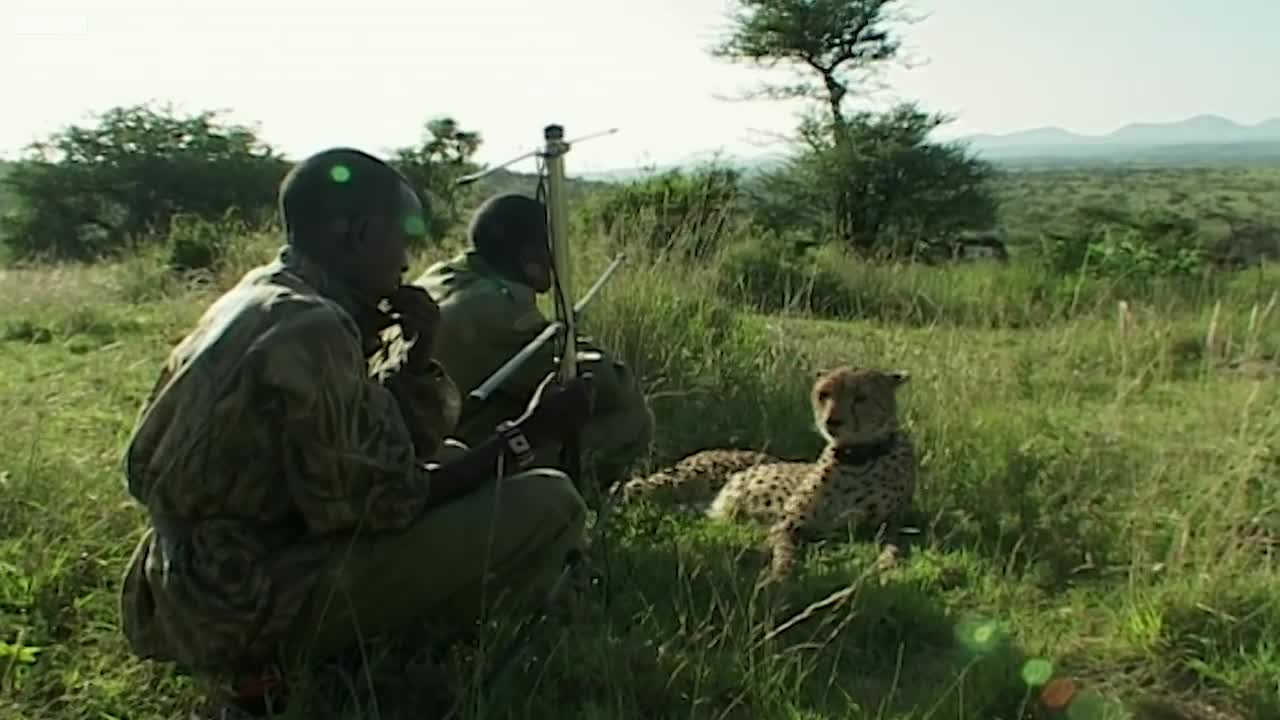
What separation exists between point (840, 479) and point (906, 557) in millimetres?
387

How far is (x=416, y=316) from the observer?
3.54 m

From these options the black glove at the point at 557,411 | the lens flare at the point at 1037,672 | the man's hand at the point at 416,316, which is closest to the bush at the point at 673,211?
the man's hand at the point at 416,316

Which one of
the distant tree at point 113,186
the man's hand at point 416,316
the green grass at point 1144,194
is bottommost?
the green grass at point 1144,194

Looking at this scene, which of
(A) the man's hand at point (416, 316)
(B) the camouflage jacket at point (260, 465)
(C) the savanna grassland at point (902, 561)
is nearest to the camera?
(B) the camouflage jacket at point (260, 465)

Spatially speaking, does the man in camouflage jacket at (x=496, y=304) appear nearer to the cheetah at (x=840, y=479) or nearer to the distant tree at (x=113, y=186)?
the cheetah at (x=840, y=479)

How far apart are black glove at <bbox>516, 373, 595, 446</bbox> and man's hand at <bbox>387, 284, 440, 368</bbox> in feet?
1.28

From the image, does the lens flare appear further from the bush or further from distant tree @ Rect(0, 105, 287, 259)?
distant tree @ Rect(0, 105, 287, 259)

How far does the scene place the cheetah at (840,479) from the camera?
4734mm

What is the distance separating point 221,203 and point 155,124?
9.31 ft

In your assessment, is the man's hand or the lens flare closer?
the lens flare

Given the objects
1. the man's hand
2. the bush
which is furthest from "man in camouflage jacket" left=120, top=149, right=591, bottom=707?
the bush

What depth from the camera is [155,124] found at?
25094 millimetres

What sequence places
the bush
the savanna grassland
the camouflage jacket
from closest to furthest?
the camouflage jacket
the savanna grassland
the bush

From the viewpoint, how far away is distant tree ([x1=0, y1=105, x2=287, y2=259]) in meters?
23.7
